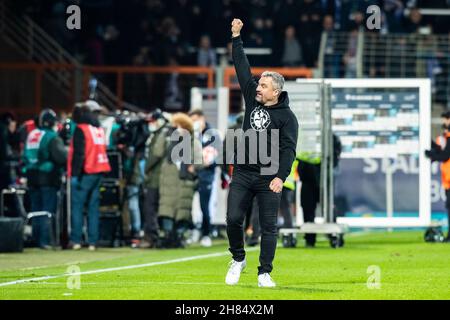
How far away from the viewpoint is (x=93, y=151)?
23438 millimetres

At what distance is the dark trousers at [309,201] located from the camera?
24.0m

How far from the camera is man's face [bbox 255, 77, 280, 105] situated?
15062 millimetres

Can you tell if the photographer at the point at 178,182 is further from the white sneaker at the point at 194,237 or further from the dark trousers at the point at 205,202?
the white sneaker at the point at 194,237

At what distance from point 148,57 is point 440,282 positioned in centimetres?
1935

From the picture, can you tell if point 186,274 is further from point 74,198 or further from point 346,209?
point 346,209

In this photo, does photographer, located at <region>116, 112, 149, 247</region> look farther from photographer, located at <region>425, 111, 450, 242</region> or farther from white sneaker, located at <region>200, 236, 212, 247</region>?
photographer, located at <region>425, 111, 450, 242</region>

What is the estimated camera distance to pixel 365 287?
15375mm

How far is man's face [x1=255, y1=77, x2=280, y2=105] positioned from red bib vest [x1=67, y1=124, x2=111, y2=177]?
856cm

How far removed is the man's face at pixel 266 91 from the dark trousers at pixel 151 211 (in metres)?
9.42

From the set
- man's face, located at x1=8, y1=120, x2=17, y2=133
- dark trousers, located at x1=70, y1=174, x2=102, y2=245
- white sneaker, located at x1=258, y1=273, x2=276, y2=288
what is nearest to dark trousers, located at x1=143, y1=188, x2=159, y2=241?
dark trousers, located at x1=70, y1=174, x2=102, y2=245

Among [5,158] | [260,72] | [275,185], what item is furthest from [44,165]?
[275,185]

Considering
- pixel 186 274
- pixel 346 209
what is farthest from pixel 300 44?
pixel 186 274

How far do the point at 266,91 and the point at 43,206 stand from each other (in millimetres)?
9767

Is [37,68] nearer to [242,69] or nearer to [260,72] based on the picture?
[260,72]
